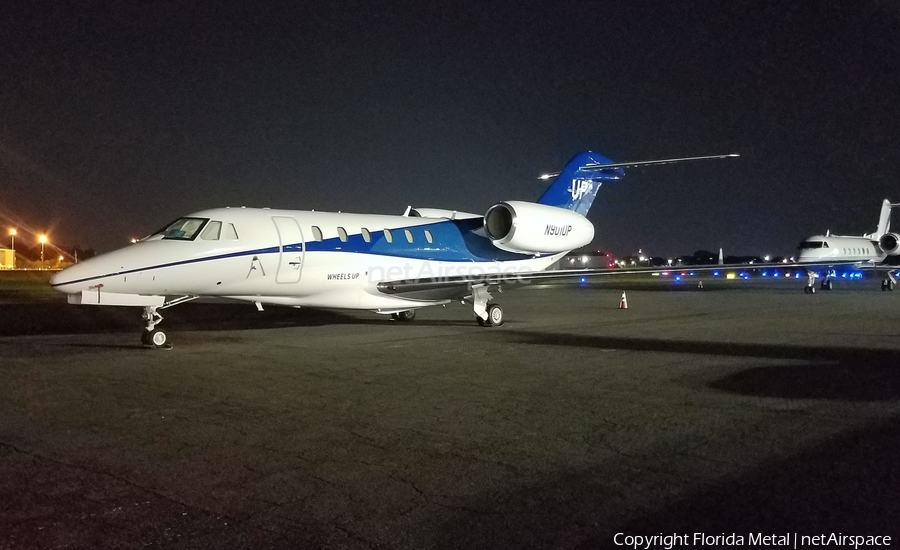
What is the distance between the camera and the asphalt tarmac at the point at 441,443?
14.5 feet

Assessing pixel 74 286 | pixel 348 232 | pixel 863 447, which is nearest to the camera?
pixel 863 447

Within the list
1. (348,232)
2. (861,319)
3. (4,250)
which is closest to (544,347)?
(348,232)

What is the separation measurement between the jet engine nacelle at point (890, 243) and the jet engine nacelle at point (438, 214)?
33.9 m

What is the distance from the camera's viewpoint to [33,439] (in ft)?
21.5

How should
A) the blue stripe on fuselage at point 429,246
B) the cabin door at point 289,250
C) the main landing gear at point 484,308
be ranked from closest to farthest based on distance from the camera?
the cabin door at point 289,250
the blue stripe on fuselage at point 429,246
the main landing gear at point 484,308

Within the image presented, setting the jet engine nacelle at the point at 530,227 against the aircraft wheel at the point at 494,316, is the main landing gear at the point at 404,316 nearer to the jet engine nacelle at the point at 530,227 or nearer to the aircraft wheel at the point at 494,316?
the aircraft wheel at the point at 494,316

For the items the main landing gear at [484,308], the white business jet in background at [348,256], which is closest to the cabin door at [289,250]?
the white business jet in background at [348,256]

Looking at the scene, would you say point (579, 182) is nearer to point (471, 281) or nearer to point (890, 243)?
point (471, 281)

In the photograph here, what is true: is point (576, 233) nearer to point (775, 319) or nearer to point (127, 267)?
point (775, 319)

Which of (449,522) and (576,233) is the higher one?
(576,233)

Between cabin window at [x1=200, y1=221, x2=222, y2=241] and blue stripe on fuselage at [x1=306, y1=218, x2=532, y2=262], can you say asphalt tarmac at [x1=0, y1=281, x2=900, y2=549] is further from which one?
blue stripe on fuselage at [x1=306, y1=218, x2=532, y2=262]

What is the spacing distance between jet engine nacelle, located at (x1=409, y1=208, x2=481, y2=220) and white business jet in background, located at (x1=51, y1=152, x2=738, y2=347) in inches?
1.3

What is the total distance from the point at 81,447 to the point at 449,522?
3826mm

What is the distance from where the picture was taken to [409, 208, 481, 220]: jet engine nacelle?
65.6 ft
